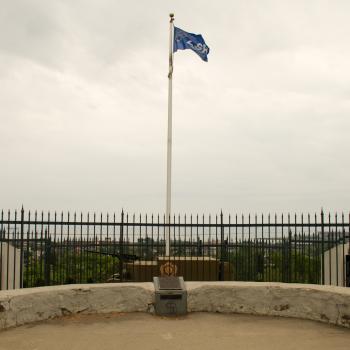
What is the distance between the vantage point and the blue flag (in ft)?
46.0

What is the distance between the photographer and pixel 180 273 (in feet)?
35.2

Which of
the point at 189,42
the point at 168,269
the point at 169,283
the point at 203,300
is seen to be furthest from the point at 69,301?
the point at 189,42

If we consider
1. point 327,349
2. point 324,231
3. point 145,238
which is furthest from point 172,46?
point 327,349

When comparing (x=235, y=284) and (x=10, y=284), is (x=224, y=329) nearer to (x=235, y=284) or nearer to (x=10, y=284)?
(x=235, y=284)

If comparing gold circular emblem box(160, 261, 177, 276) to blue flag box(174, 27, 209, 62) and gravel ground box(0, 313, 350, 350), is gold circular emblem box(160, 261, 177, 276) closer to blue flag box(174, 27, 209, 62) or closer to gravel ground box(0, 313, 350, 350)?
gravel ground box(0, 313, 350, 350)

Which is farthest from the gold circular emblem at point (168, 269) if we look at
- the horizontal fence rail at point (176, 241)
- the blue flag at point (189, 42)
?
the blue flag at point (189, 42)

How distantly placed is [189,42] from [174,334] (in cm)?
993

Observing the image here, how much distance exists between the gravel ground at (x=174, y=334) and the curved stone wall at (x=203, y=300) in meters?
0.22

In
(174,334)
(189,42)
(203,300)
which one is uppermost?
(189,42)

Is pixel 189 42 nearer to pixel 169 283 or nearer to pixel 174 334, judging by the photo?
pixel 169 283

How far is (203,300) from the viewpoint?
828cm

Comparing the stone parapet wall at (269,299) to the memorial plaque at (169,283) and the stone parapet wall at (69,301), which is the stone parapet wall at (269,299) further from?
the stone parapet wall at (69,301)

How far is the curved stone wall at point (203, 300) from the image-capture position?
7.25 m

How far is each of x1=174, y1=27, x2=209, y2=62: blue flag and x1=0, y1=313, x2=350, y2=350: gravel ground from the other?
8.91 m
